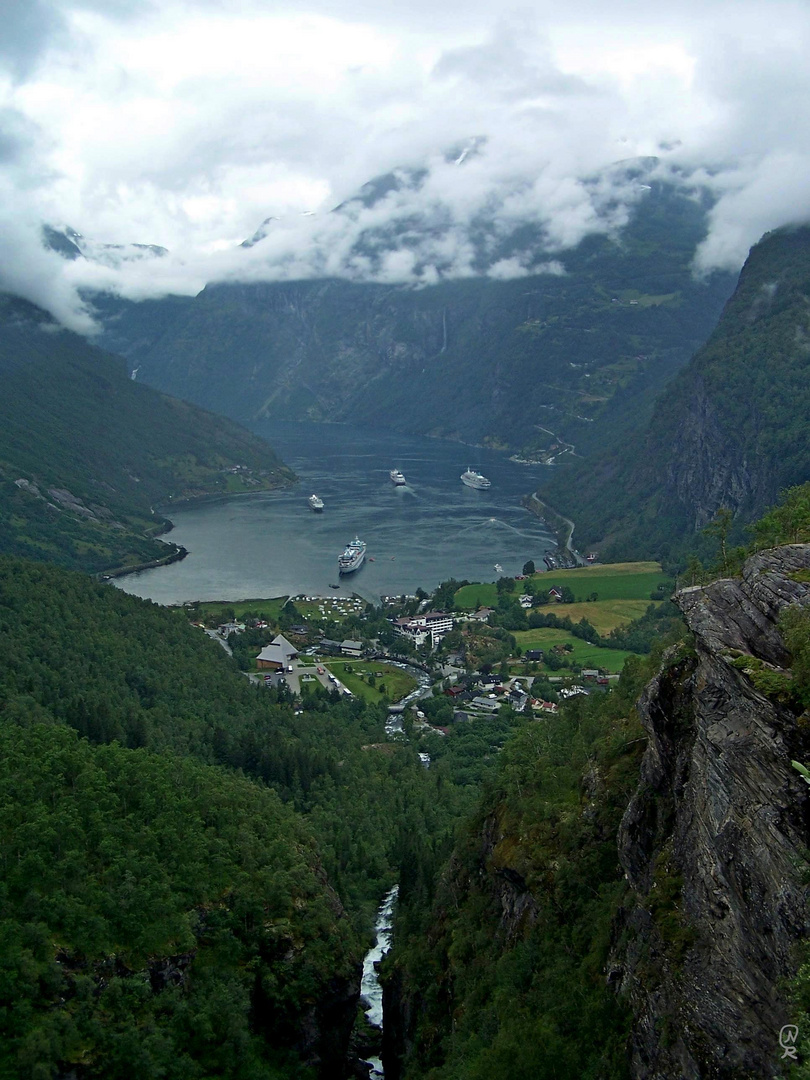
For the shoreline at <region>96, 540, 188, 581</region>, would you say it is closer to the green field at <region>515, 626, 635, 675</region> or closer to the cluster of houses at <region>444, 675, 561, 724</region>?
the green field at <region>515, 626, 635, 675</region>

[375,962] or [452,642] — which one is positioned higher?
[452,642]

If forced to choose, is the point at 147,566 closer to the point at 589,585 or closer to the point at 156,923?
the point at 589,585

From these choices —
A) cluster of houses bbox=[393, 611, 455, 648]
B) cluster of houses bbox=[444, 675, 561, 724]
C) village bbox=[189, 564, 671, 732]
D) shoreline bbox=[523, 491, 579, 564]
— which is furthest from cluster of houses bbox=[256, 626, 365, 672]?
shoreline bbox=[523, 491, 579, 564]

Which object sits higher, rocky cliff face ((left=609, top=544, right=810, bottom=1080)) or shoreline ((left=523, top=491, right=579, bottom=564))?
shoreline ((left=523, top=491, right=579, bottom=564))

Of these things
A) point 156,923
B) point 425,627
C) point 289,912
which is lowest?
point 289,912

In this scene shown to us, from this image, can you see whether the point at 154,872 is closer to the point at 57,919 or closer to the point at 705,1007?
the point at 57,919

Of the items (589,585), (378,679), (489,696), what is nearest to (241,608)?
(378,679)
